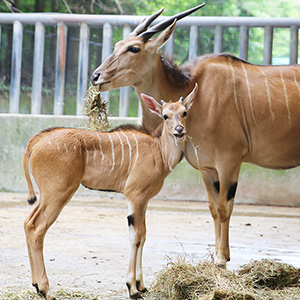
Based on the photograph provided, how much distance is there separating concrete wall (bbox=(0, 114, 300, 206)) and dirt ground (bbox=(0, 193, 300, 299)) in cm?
20

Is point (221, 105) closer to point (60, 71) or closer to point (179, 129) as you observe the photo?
point (179, 129)

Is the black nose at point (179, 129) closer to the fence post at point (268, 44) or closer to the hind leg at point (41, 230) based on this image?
the hind leg at point (41, 230)

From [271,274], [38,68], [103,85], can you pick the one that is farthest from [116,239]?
[38,68]

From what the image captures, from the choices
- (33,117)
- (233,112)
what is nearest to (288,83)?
(233,112)

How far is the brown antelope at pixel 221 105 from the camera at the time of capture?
5.40m

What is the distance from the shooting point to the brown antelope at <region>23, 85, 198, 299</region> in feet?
13.4

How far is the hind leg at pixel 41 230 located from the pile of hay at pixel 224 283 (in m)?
0.78

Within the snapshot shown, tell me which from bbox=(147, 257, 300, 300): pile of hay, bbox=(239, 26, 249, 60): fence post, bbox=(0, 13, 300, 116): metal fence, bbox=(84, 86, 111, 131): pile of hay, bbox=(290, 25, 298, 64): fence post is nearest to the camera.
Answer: bbox=(147, 257, 300, 300): pile of hay

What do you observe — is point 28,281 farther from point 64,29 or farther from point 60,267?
point 64,29

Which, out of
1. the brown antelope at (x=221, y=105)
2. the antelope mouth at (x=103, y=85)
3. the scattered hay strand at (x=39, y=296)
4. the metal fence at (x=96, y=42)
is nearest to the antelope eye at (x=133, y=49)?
the brown antelope at (x=221, y=105)

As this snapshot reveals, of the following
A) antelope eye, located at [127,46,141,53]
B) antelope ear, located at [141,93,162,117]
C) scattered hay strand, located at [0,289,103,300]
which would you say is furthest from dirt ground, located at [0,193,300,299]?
antelope eye, located at [127,46,141,53]

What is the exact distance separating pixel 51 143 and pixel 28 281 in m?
1.08

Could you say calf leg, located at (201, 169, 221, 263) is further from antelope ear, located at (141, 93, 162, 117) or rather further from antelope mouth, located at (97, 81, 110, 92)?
antelope ear, located at (141, 93, 162, 117)

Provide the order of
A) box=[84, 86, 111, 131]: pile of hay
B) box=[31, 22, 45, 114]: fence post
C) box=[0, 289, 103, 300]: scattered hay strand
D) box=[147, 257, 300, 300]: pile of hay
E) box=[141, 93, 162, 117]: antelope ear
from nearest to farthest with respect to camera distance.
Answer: box=[0, 289, 103, 300]: scattered hay strand
box=[147, 257, 300, 300]: pile of hay
box=[141, 93, 162, 117]: antelope ear
box=[84, 86, 111, 131]: pile of hay
box=[31, 22, 45, 114]: fence post
